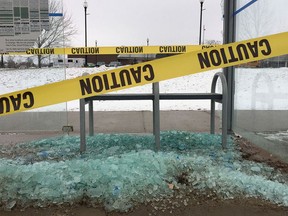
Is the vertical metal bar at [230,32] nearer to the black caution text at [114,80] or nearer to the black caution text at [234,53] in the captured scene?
the black caution text at [234,53]

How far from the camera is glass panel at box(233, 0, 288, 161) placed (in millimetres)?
4516

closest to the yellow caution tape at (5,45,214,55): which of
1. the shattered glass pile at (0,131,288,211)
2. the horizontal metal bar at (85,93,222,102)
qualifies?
the horizontal metal bar at (85,93,222,102)

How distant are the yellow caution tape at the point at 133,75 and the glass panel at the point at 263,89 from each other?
0.91 metres

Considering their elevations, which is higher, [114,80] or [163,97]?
[114,80]

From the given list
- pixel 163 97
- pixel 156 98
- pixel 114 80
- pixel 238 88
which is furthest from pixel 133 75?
pixel 238 88

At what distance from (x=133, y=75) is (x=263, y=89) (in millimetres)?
2271

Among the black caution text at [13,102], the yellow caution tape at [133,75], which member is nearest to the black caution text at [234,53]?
the yellow caution tape at [133,75]

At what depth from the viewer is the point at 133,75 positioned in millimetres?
3619

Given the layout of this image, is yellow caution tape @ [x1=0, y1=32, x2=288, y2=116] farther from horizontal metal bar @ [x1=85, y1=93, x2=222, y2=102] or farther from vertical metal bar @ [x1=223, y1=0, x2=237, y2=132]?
vertical metal bar @ [x1=223, y1=0, x2=237, y2=132]

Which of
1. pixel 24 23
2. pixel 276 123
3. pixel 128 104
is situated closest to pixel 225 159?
pixel 276 123

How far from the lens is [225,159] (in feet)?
14.5

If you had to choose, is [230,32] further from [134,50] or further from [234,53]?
[134,50]

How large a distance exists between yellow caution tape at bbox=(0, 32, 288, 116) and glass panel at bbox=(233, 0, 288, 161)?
2.97ft

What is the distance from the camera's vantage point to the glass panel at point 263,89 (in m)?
4.52
